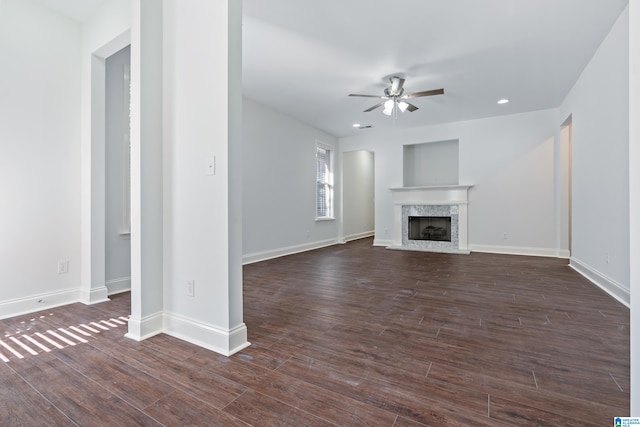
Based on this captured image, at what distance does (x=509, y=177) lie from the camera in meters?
5.94

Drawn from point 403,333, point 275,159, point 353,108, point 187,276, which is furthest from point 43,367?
point 353,108

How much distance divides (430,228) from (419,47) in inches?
172

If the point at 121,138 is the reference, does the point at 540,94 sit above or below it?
above

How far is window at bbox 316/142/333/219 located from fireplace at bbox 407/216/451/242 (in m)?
1.96

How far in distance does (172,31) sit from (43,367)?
233 centimetres

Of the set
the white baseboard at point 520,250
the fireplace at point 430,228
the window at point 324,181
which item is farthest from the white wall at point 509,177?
the window at point 324,181

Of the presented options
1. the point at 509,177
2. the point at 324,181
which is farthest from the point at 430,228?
the point at 324,181

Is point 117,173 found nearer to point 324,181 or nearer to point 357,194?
point 324,181

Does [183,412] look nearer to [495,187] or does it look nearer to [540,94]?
[540,94]

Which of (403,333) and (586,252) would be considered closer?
(403,333)

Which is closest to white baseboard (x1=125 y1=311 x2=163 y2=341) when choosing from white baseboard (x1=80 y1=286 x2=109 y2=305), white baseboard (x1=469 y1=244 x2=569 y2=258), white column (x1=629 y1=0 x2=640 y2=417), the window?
white baseboard (x1=80 y1=286 x2=109 y2=305)

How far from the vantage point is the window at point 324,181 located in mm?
7152

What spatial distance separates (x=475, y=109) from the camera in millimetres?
5527

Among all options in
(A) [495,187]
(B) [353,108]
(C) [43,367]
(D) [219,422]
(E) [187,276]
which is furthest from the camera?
(A) [495,187]
